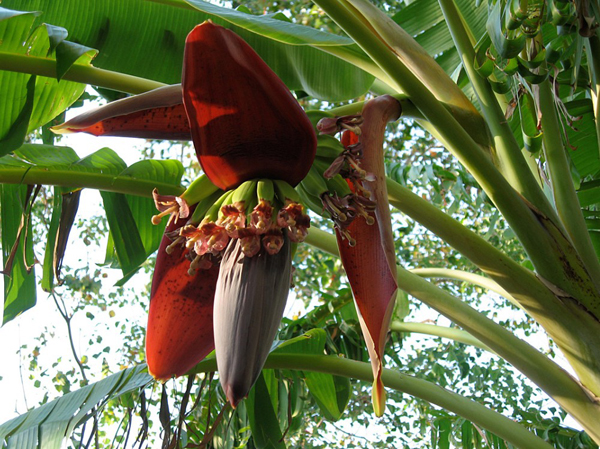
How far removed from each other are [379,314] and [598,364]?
0.41 metres

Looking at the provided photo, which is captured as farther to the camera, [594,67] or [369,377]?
[369,377]

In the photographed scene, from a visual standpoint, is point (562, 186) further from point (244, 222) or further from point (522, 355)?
point (244, 222)

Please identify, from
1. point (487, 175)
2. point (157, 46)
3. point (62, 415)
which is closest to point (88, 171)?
point (157, 46)

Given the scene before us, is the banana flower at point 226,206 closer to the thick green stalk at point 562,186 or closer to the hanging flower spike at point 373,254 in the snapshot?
the hanging flower spike at point 373,254

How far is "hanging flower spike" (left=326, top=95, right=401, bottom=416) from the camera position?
1.61 feet

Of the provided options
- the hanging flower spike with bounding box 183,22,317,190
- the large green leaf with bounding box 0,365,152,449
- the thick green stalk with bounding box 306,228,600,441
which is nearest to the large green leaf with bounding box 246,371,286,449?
the large green leaf with bounding box 0,365,152,449

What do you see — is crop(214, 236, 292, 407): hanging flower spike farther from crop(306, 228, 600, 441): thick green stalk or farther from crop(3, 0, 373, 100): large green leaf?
crop(3, 0, 373, 100): large green leaf

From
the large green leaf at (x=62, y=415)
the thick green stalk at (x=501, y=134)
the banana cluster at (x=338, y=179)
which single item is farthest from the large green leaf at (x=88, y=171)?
the thick green stalk at (x=501, y=134)

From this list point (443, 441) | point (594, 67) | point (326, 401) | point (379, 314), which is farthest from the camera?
point (443, 441)

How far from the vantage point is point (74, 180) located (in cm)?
91

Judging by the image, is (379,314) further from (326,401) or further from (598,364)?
(326,401)

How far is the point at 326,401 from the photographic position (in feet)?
3.96

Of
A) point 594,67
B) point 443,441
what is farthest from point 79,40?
point 443,441

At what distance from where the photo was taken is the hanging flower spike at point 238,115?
0.51 meters
